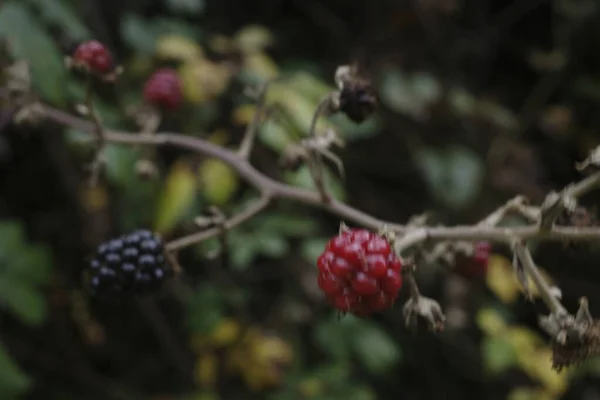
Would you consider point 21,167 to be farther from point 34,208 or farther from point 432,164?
point 432,164

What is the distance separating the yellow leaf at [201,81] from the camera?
1.42 metres

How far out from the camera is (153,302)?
5.32 ft

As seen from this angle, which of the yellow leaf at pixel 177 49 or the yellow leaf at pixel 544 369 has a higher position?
the yellow leaf at pixel 177 49

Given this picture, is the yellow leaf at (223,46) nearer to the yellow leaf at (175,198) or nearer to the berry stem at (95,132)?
the yellow leaf at (175,198)

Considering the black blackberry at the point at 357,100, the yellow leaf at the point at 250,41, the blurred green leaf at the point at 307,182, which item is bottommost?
the black blackberry at the point at 357,100

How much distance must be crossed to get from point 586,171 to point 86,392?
1368 mm

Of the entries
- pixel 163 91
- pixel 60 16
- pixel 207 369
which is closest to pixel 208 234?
pixel 163 91

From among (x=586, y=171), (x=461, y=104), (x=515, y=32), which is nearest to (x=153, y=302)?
(x=461, y=104)

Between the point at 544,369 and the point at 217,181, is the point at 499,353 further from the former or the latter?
the point at 217,181

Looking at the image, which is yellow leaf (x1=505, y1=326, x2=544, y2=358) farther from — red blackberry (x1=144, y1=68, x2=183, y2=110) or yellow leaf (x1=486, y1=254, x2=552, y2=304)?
red blackberry (x1=144, y1=68, x2=183, y2=110)

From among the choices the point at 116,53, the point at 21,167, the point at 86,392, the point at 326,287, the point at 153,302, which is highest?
the point at 116,53

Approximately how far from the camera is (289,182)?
4.39 feet

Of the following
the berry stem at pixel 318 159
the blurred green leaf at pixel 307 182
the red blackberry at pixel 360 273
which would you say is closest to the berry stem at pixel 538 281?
the red blackberry at pixel 360 273

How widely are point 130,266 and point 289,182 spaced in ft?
1.99
